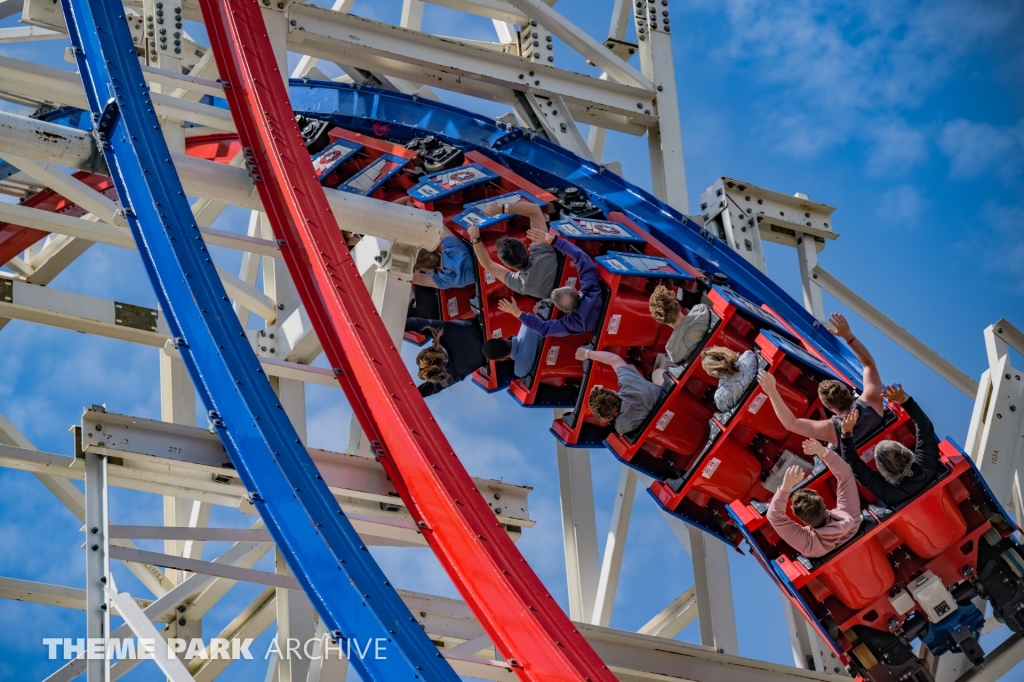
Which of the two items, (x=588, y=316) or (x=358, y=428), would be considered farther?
(x=588, y=316)

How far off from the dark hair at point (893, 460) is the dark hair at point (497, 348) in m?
2.36

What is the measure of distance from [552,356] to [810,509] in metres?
2.02

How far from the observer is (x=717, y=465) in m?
6.80

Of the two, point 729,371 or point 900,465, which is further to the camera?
point 729,371

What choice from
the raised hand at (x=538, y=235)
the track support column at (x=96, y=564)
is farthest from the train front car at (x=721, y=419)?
the track support column at (x=96, y=564)

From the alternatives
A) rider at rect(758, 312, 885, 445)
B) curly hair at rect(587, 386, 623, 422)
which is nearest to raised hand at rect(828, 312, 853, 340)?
rider at rect(758, 312, 885, 445)

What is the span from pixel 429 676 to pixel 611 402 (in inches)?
104

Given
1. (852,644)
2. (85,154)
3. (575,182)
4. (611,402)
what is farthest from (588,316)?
(85,154)

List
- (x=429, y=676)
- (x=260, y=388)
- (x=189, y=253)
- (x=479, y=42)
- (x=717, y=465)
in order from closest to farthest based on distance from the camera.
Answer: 1. (x=429, y=676)
2. (x=260, y=388)
3. (x=189, y=253)
4. (x=717, y=465)
5. (x=479, y=42)

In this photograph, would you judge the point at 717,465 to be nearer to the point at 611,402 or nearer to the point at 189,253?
the point at 611,402

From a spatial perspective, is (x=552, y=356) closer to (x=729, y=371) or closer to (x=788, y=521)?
(x=729, y=371)

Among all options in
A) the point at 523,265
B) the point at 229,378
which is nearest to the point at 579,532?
the point at 523,265

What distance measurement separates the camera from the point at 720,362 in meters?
6.51

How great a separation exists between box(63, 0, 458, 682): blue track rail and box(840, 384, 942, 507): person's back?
2.36 metres
